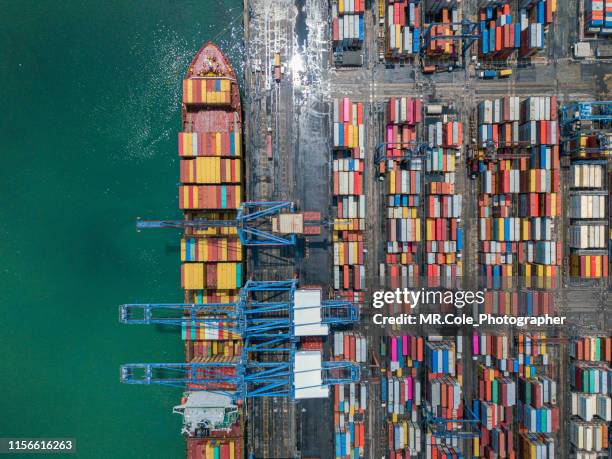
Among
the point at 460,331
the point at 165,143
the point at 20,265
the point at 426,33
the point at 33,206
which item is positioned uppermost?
the point at 426,33

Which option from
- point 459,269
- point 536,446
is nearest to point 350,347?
point 459,269

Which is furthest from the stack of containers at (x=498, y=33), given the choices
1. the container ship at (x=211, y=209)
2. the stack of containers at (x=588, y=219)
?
the container ship at (x=211, y=209)

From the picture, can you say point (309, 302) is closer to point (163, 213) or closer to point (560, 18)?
point (163, 213)

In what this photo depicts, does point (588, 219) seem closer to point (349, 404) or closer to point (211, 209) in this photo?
point (349, 404)

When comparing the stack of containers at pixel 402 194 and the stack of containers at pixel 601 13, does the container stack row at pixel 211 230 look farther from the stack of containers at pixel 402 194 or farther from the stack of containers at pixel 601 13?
the stack of containers at pixel 601 13

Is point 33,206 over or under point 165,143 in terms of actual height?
under

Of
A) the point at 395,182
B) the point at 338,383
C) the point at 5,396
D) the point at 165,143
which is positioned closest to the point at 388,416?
the point at 338,383

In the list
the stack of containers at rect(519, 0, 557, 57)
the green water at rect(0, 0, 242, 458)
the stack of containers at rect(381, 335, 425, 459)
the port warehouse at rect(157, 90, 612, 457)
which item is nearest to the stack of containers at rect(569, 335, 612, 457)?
the port warehouse at rect(157, 90, 612, 457)
